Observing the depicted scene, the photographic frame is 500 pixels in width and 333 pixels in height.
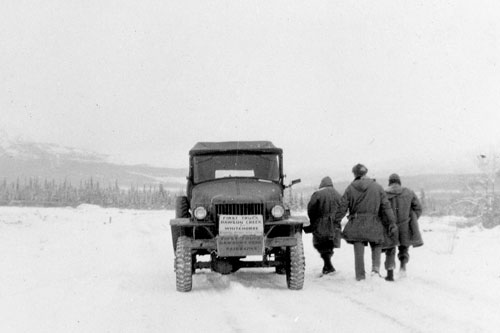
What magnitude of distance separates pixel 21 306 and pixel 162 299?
1838 mm

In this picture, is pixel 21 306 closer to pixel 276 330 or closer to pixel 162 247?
pixel 276 330

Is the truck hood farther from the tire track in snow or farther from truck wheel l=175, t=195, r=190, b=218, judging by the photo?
the tire track in snow

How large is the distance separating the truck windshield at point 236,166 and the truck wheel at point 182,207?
0.42m

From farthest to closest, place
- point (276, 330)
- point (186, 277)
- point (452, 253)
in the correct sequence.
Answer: point (452, 253) < point (186, 277) < point (276, 330)

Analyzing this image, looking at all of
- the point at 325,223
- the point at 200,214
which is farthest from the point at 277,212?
the point at 325,223

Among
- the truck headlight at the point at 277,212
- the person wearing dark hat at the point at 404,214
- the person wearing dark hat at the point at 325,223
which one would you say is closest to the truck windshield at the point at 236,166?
the person wearing dark hat at the point at 325,223

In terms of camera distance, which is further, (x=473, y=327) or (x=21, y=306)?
(x=21, y=306)

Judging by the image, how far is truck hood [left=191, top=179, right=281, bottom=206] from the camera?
9164mm

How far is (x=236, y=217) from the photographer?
897cm

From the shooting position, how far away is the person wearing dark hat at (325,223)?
35.3 ft

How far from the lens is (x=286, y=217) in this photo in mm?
9469

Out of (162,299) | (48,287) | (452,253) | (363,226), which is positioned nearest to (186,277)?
(162,299)

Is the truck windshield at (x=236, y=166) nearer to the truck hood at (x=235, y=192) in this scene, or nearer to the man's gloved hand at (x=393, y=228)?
the truck hood at (x=235, y=192)

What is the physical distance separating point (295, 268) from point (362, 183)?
191cm
